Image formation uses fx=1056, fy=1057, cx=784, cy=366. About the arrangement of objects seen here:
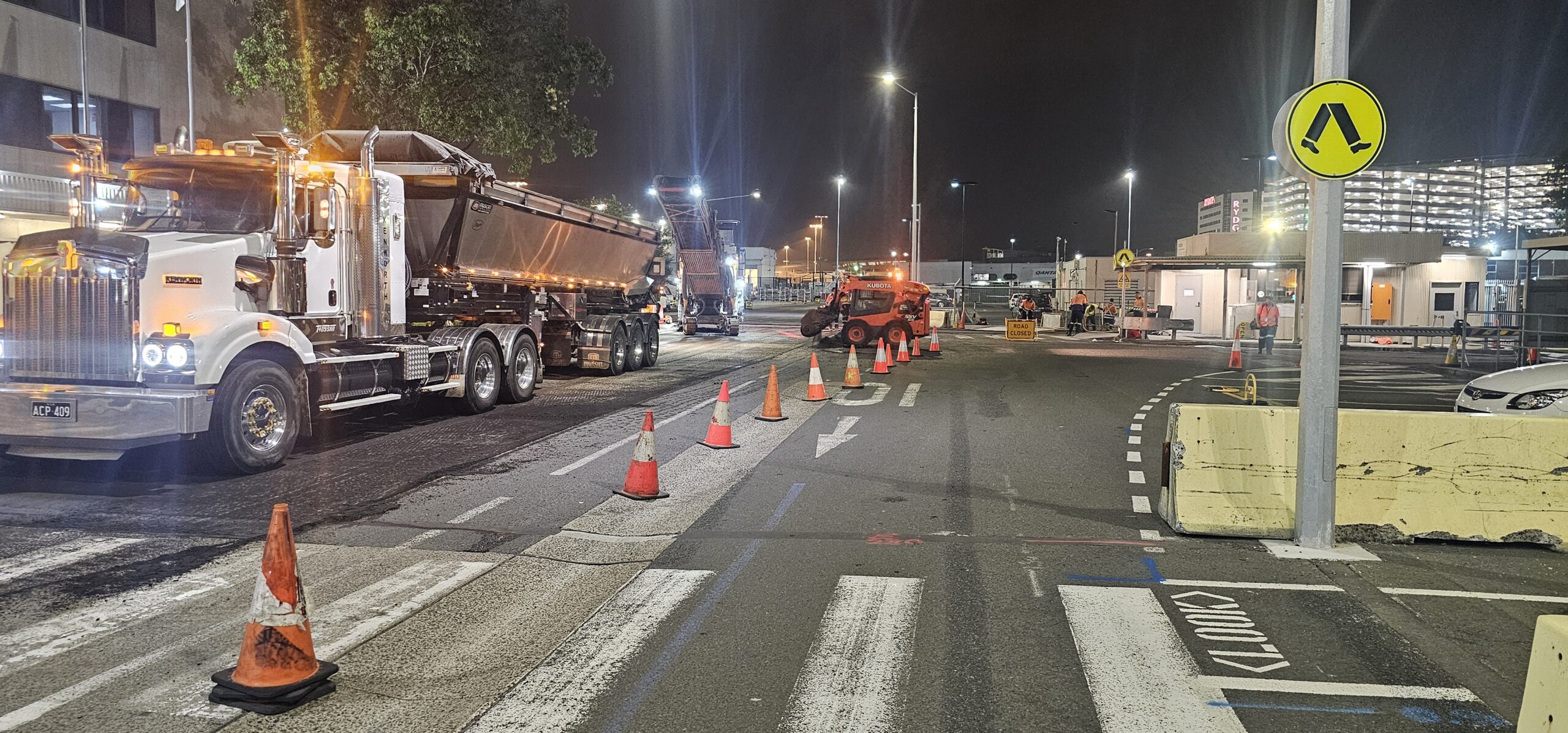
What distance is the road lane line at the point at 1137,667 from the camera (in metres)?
4.29

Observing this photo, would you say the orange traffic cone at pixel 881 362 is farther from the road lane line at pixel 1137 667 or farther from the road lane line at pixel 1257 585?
the road lane line at pixel 1137 667

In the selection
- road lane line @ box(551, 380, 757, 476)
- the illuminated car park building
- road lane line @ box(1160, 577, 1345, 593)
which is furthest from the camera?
the illuminated car park building

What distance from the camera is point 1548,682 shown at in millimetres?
3092

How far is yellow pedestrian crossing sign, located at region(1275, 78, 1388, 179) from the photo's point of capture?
22.3 feet

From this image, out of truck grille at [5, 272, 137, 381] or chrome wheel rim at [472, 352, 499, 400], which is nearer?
truck grille at [5, 272, 137, 381]

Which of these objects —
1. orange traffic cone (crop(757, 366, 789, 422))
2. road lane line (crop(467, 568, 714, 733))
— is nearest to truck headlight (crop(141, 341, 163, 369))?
road lane line (crop(467, 568, 714, 733))

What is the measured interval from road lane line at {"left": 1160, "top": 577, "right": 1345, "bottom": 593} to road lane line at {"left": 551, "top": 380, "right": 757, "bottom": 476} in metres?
5.74

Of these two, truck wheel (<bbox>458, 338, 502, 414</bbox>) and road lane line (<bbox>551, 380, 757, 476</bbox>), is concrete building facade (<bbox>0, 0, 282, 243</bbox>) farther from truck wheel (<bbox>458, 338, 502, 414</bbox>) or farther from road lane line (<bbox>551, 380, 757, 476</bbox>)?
road lane line (<bbox>551, 380, 757, 476</bbox>)

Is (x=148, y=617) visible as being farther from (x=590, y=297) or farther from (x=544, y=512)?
(x=590, y=297)

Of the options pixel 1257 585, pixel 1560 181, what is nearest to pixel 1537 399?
pixel 1257 585

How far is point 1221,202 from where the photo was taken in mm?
81875

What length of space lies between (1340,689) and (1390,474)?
324 centimetres

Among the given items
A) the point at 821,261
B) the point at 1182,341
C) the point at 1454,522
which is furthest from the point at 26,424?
the point at 821,261

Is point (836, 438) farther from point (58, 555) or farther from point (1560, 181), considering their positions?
point (1560, 181)
